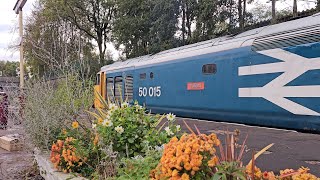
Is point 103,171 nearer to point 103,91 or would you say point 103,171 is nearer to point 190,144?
point 190,144

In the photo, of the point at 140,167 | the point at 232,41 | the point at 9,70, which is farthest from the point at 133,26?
the point at 140,167

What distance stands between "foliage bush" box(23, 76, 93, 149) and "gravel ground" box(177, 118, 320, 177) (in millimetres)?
2145

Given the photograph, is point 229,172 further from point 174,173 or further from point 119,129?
point 119,129

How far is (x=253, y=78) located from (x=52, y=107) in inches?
163

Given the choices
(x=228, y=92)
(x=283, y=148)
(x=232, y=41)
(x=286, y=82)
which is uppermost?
(x=232, y=41)

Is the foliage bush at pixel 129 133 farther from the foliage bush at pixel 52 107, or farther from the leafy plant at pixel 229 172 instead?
the leafy plant at pixel 229 172

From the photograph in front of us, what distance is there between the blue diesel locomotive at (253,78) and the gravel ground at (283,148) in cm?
34

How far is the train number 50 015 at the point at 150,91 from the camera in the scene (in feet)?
37.1

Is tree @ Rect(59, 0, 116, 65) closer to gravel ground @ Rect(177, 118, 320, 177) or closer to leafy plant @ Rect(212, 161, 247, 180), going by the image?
gravel ground @ Rect(177, 118, 320, 177)

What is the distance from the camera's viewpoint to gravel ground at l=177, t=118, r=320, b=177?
4.01 meters

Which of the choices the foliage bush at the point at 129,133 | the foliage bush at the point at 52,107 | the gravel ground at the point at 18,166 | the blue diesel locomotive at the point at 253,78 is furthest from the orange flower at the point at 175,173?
the gravel ground at the point at 18,166

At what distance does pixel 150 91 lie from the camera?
11867 mm

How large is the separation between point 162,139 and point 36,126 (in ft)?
7.25

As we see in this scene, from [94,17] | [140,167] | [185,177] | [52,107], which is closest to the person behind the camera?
[185,177]
